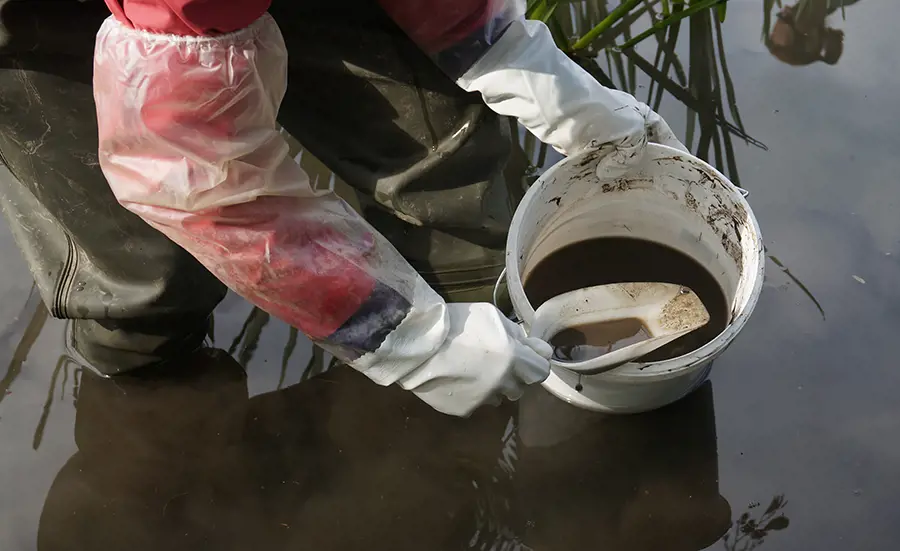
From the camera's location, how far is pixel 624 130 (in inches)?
47.6

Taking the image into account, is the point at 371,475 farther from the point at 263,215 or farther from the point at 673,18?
the point at 673,18

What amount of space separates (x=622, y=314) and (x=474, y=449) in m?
0.35

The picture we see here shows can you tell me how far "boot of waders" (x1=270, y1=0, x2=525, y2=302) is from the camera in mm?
1167

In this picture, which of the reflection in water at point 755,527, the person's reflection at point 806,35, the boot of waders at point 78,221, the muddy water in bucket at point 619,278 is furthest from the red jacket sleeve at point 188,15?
the person's reflection at point 806,35

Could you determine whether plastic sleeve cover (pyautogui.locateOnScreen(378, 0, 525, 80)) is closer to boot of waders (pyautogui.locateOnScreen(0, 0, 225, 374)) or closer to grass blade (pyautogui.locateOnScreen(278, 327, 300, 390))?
boot of waders (pyautogui.locateOnScreen(0, 0, 225, 374))

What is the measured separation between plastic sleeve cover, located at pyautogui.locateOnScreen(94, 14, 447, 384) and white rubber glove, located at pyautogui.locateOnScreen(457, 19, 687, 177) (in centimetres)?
31

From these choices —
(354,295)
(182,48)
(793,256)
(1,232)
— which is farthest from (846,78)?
(1,232)

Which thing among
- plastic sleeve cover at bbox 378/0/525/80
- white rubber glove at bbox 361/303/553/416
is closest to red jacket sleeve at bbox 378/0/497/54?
plastic sleeve cover at bbox 378/0/525/80

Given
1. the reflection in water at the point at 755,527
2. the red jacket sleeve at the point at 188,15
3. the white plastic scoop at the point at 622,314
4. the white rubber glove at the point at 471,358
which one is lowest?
the reflection in water at the point at 755,527

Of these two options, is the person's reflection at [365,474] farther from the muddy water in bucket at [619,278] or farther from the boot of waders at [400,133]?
the boot of waders at [400,133]

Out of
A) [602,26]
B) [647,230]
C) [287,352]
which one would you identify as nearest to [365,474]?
[287,352]

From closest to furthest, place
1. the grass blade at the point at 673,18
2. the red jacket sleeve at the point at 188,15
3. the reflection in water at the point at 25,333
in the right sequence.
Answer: the red jacket sleeve at the point at 188,15
the reflection in water at the point at 25,333
the grass blade at the point at 673,18

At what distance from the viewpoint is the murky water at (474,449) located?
1.30 meters

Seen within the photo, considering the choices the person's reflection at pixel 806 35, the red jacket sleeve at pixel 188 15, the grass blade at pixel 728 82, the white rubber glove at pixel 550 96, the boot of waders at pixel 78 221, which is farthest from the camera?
the person's reflection at pixel 806 35
